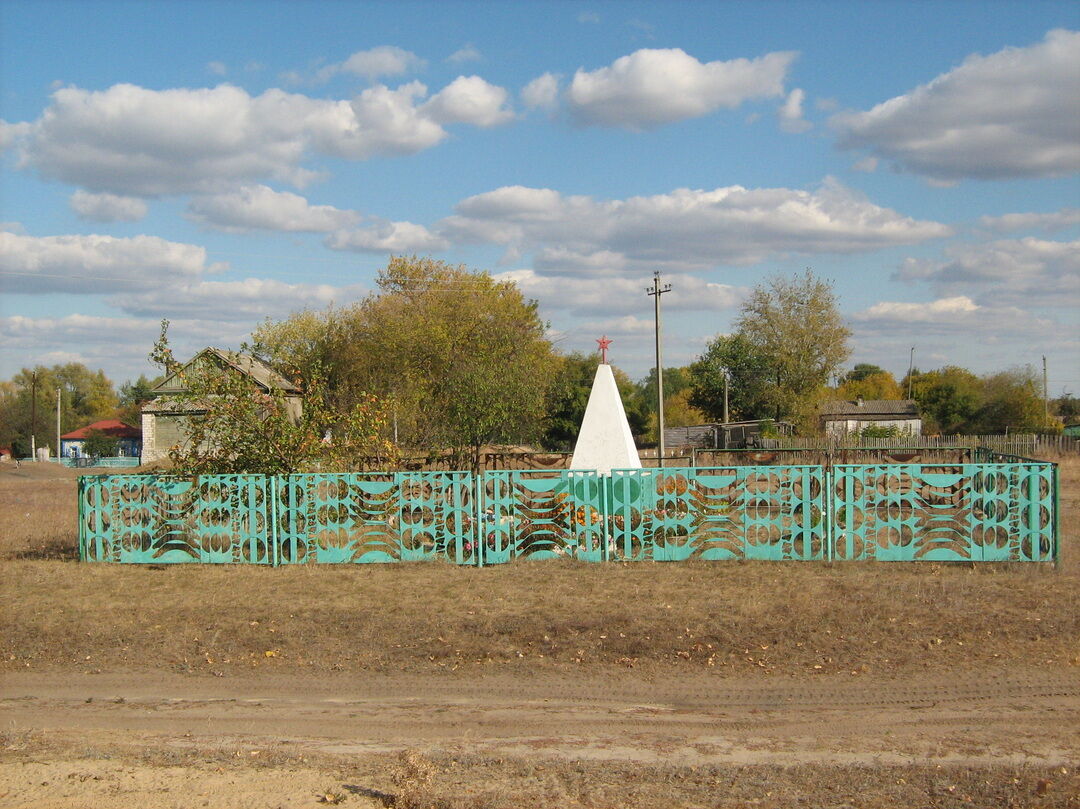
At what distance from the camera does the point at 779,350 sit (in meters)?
43.2

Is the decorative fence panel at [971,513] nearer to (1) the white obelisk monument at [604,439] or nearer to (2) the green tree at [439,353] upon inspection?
(1) the white obelisk monument at [604,439]

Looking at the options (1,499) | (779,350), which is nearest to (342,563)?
(1,499)

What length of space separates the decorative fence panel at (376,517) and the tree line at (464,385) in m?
1.35

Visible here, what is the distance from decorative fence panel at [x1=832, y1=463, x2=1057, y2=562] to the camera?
12430 mm

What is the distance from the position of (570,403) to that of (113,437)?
38979mm

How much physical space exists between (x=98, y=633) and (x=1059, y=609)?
10.1 m

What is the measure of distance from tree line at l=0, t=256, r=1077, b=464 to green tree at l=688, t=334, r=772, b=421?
123 millimetres

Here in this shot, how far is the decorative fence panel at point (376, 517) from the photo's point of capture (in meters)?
13.2

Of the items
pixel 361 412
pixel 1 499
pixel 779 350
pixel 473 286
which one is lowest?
pixel 1 499

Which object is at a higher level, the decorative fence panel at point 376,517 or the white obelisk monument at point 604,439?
the white obelisk monument at point 604,439

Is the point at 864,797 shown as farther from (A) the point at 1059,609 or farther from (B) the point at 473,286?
(B) the point at 473,286

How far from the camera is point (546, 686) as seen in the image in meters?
7.98

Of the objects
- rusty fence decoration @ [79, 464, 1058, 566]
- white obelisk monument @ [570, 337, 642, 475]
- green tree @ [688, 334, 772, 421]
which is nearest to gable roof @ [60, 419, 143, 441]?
green tree @ [688, 334, 772, 421]

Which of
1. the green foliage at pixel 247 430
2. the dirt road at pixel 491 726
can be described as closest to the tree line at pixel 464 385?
the green foliage at pixel 247 430
